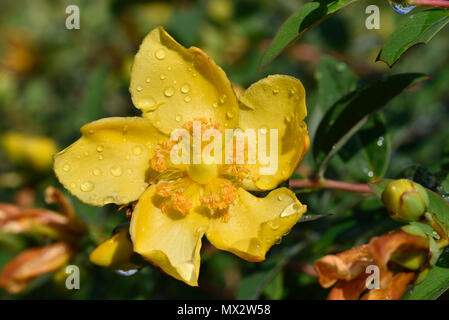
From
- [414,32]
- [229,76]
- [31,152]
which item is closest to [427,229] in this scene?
[414,32]

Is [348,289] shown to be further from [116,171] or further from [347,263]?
[116,171]

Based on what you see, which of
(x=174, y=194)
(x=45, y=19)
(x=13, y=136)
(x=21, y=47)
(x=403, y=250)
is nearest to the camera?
(x=403, y=250)

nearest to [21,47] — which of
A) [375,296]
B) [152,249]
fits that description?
[152,249]

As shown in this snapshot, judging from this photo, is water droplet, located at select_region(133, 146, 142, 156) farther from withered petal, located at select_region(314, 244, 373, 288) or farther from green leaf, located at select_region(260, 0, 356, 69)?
withered petal, located at select_region(314, 244, 373, 288)

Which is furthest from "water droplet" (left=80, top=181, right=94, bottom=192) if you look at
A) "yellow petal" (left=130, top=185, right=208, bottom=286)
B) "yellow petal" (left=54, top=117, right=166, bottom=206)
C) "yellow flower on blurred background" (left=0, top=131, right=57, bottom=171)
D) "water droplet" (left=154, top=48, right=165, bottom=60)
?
"yellow flower on blurred background" (left=0, top=131, right=57, bottom=171)
